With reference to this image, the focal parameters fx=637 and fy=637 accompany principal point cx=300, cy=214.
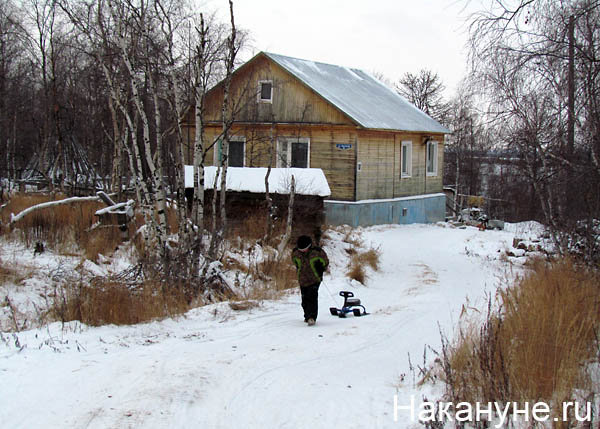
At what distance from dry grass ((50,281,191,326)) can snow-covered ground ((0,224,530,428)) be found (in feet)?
0.80

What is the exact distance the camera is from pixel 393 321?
9500 mm

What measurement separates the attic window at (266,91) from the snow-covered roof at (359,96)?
3.09 feet

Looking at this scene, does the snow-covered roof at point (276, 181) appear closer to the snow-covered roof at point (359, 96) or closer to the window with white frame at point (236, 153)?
the snow-covered roof at point (359, 96)

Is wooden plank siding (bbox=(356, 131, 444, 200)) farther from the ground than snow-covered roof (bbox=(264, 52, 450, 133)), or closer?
closer

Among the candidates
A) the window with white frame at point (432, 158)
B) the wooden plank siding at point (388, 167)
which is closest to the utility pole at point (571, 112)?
the wooden plank siding at point (388, 167)

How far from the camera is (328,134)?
75.7ft

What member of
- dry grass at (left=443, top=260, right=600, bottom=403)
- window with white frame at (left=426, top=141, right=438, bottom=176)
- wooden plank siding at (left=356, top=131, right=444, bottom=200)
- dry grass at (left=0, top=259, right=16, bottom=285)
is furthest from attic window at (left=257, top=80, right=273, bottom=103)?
dry grass at (left=443, top=260, right=600, bottom=403)

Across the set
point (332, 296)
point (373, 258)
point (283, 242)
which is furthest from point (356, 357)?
point (373, 258)

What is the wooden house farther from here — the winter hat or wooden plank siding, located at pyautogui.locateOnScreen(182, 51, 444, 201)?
the winter hat

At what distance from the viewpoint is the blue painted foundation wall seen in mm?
22664

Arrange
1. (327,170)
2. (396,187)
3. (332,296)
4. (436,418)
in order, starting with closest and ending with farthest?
(436,418)
(332,296)
(327,170)
(396,187)

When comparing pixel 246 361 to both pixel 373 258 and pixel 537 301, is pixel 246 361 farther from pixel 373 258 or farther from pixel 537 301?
pixel 373 258

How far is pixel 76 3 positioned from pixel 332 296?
8146mm

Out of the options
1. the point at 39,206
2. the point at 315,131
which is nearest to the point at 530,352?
the point at 39,206
